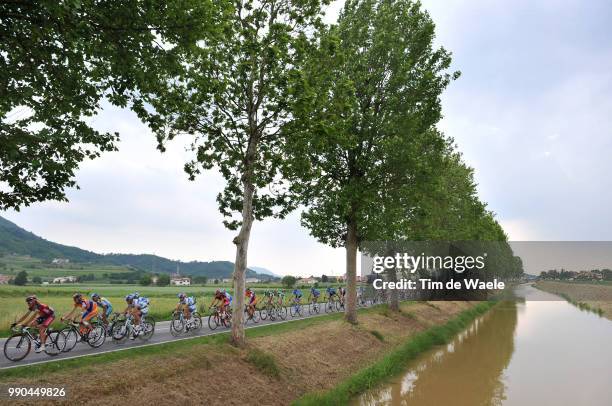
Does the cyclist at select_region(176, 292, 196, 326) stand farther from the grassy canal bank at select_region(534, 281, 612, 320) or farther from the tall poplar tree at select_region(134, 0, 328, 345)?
the grassy canal bank at select_region(534, 281, 612, 320)

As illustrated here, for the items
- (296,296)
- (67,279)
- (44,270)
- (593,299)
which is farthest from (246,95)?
(44,270)

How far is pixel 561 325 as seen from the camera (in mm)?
43312

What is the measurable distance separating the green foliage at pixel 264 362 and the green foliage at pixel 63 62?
298 inches

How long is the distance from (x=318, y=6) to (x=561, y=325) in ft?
134

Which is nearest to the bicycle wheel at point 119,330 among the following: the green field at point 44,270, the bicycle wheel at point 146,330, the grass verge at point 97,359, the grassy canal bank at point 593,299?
the bicycle wheel at point 146,330

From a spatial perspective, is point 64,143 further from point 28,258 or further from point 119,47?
point 28,258

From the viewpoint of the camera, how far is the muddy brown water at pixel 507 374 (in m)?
15.8

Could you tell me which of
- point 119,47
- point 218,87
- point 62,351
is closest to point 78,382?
point 62,351

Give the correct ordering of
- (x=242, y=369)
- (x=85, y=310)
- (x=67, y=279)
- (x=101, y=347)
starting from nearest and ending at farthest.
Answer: (x=242, y=369) < (x=85, y=310) < (x=101, y=347) < (x=67, y=279)

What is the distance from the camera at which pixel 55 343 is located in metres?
13.4

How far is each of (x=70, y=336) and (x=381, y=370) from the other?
11276 millimetres

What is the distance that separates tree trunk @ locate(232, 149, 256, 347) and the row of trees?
1.9 inches

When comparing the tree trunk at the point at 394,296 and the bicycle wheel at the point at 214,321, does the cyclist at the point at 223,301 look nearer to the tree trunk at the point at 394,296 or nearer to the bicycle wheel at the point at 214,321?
the bicycle wheel at the point at 214,321

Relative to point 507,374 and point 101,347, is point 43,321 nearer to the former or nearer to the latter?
point 101,347
